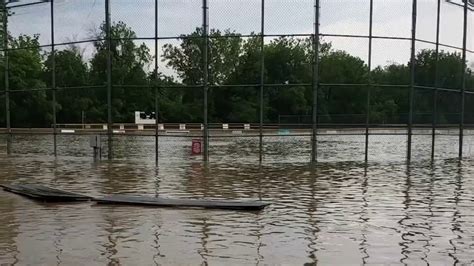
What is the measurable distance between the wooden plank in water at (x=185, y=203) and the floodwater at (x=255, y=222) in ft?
0.94

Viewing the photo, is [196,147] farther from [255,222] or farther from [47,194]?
[255,222]

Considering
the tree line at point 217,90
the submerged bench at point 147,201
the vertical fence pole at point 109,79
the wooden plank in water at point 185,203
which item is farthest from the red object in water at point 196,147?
the wooden plank in water at point 185,203

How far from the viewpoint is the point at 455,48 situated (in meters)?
21.3

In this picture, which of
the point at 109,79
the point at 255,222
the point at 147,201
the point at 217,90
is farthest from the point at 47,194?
the point at 217,90

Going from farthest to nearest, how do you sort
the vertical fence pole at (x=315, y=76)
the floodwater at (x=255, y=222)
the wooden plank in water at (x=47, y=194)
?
the vertical fence pole at (x=315, y=76)
the wooden plank in water at (x=47, y=194)
the floodwater at (x=255, y=222)

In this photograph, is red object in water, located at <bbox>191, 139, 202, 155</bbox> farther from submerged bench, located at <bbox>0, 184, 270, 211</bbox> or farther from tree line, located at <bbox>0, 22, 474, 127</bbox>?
submerged bench, located at <bbox>0, 184, 270, 211</bbox>

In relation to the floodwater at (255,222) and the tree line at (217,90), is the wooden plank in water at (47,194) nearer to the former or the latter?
the floodwater at (255,222)

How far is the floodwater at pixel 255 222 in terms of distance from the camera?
6156mm

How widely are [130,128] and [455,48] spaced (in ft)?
63.0

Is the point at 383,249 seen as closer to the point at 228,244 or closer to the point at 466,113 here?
the point at 228,244

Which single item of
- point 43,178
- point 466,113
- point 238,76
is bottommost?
point 43,178

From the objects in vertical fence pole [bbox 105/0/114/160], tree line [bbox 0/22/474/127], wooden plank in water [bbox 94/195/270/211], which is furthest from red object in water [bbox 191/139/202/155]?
wooden plank in water [bbox 94/195/270/211]

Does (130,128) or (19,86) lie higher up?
(19,86)

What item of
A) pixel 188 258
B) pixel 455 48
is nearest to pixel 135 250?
pixel 188 258
